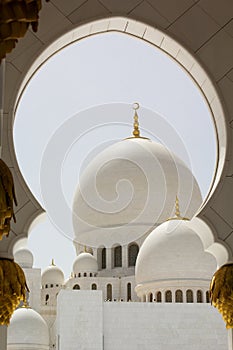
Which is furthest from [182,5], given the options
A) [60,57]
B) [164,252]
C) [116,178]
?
[116,178]

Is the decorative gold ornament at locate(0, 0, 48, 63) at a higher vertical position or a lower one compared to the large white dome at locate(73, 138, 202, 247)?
lower

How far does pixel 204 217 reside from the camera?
4.91m

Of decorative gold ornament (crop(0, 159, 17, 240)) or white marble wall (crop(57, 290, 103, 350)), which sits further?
white marble wall (crop(57, 290, 103, 350))

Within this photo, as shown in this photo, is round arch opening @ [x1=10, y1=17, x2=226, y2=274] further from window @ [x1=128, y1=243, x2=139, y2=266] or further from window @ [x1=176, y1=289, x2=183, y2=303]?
window @ [x1=128, y1=243, x2=139, y2=266]

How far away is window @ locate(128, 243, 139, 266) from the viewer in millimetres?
27547

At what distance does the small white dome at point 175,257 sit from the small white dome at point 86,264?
472 centimetres

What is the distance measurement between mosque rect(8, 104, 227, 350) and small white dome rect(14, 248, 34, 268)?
49 mm

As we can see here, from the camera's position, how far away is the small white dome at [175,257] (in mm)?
22531

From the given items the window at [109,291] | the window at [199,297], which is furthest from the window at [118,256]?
the window at [199,297]

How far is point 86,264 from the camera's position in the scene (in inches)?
1072

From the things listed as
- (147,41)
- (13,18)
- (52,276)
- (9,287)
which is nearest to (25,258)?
(52,276)

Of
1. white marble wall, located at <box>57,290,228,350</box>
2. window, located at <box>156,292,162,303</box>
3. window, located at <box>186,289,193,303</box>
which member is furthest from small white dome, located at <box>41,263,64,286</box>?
white marble wall, located at <box>57,290,228,350</box>

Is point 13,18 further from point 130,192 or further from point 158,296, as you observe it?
point 130,192

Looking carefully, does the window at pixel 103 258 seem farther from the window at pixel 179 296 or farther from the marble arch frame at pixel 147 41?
the marble arch frame at pixel 147 41
